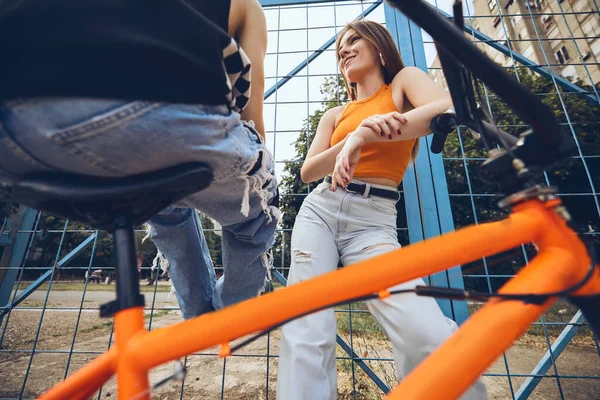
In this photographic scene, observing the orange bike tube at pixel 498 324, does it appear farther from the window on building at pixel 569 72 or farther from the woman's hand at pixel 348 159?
the window on building at pixel 569 72

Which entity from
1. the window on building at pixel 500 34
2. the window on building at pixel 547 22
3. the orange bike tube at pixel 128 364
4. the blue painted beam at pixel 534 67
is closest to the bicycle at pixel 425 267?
the orange bike tube at pixel 128 364

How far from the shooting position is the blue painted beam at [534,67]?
204 cm

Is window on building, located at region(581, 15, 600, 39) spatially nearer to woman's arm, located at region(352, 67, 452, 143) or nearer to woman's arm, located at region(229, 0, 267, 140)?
woman's arm, located at region(352, 67, 452, 143)

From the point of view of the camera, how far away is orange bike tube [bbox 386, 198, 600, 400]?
51 centimetres

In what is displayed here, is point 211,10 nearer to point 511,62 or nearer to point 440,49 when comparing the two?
point 440,49

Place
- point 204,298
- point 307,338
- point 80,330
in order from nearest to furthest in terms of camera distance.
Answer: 1. point 307,338
2. point 204,298
3. point 80,330

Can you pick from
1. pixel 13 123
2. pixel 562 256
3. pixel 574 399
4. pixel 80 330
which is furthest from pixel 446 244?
pixel 80 330

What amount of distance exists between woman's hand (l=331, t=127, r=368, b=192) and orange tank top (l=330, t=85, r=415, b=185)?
0.37 meters

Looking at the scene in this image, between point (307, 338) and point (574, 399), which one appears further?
point (574, 399)

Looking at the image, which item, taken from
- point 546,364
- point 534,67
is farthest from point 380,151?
point 534,67

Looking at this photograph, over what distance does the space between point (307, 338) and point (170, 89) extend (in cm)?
88

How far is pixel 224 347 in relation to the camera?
60 centimetres

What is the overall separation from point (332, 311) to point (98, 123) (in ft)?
3.18

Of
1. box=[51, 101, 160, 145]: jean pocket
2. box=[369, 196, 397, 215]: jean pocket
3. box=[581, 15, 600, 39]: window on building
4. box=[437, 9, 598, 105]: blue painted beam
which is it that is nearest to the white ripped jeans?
box=[369, 196, 397, 215]: jean pocket
